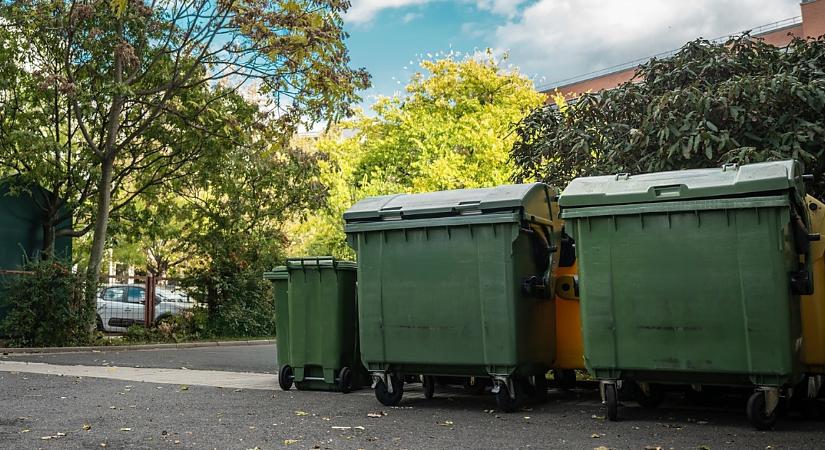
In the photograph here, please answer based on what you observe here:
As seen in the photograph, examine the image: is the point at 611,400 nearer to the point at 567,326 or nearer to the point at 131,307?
the point at 567,326

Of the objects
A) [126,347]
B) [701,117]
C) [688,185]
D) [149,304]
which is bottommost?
[126,347]

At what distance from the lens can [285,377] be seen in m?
8.60

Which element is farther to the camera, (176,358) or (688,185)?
(176,358)

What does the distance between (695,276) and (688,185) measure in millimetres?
645

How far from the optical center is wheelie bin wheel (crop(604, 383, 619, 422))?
6125 millimetres

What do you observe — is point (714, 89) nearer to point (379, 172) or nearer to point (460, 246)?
point (460, 246)

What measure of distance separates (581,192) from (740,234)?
118cm

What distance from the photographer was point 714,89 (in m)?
9.94

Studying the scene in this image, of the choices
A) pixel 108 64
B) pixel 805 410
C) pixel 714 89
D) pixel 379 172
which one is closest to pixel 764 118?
pixel 714 89

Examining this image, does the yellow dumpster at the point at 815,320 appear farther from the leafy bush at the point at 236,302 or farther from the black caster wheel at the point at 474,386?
the leafy bush at the point at 236,302

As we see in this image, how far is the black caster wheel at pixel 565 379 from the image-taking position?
25.5 feet

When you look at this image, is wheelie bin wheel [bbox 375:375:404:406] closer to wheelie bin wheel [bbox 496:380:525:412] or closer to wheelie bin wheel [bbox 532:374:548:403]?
wheelie bin wheel [bbox 496:380:525:412]

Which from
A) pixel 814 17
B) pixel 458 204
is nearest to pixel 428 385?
pixel 458 204

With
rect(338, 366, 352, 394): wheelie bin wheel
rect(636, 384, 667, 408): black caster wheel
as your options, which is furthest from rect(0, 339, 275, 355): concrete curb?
rect(636, 384, 667, 408): black caster wheel
